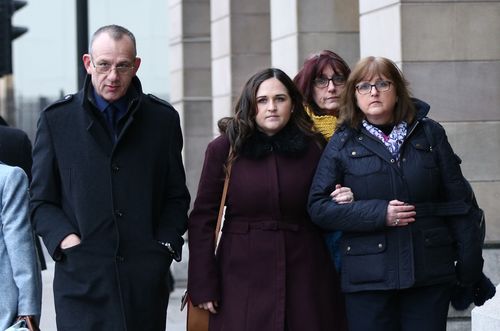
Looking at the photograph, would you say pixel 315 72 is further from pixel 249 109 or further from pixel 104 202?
pixel 104 202

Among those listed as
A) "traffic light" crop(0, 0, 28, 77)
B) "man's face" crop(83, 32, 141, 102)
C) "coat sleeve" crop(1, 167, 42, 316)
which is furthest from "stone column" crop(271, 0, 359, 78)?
"coat sleeve" crop(1, 167, 42, 316)

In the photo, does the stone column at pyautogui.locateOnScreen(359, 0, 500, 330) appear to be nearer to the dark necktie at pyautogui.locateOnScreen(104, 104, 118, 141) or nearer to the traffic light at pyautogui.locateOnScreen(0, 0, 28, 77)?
the traffic light at pyautogui.locateOnScreen(0, 0, 28, 77)

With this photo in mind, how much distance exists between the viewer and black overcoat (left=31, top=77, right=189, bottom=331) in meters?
7.12

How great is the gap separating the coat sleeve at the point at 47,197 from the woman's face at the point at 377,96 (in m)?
1.59

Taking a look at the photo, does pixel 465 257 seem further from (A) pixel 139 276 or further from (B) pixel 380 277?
(A) pixel 139 276

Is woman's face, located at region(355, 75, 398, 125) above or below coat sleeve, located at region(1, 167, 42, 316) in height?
above

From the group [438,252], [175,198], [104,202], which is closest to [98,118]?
[104,202]

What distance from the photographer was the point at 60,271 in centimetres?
718

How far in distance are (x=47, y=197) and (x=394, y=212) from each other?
1721 mm

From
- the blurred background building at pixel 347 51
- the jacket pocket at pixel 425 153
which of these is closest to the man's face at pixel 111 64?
the jacket pocket at pixel 425 153

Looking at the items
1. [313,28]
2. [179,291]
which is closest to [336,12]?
[313,28]

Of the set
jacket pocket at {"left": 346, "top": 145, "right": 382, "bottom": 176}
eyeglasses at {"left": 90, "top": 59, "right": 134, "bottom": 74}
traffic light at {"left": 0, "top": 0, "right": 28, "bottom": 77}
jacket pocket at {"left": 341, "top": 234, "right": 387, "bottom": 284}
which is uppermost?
traffic light at {"left": 0, "top": 0, "right": 28, "bottom": 77}

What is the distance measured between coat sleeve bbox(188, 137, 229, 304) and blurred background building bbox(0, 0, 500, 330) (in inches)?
146

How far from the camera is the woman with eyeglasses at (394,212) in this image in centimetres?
717
